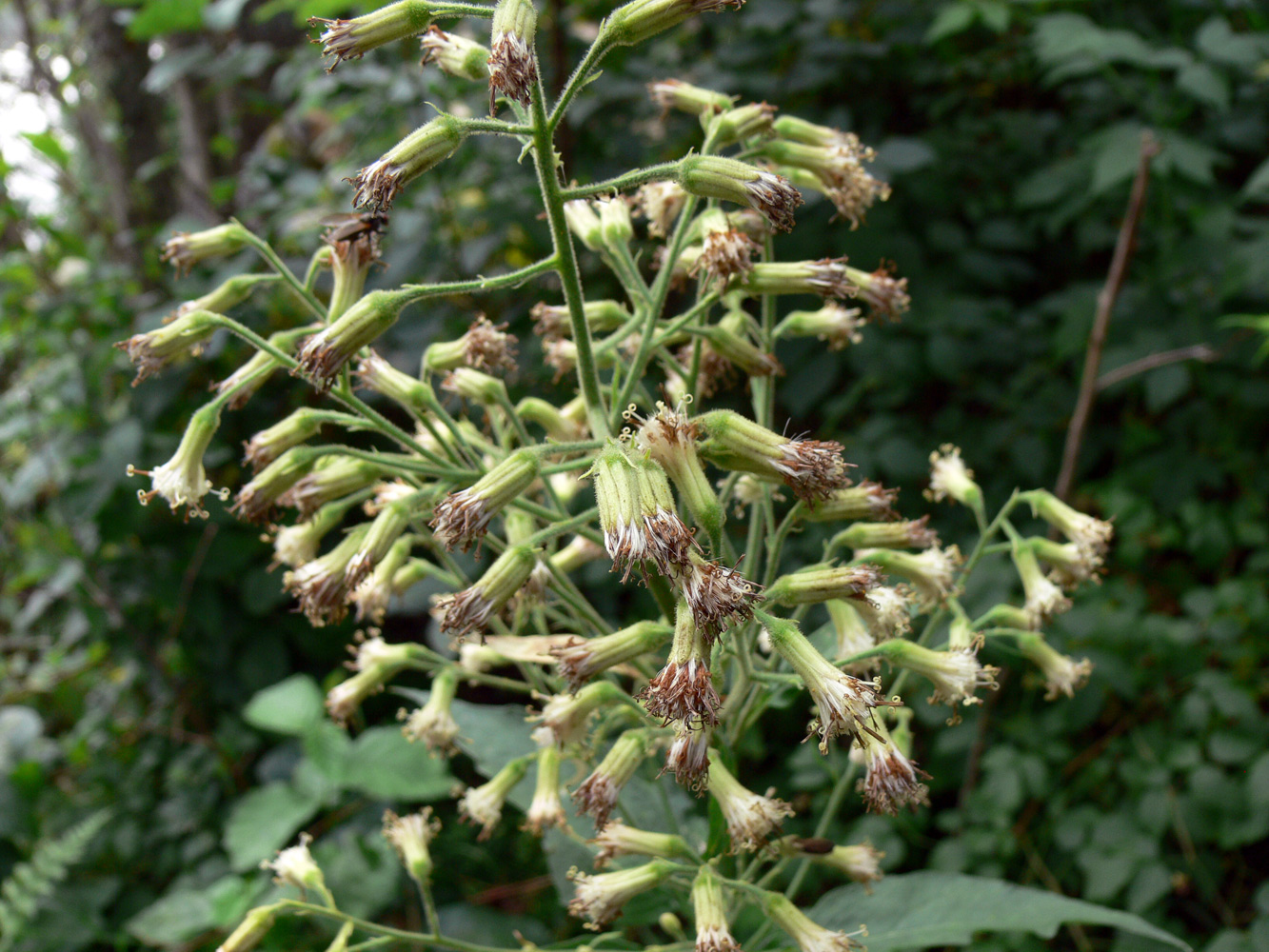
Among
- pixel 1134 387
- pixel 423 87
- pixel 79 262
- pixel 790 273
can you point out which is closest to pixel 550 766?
pixel 790 273

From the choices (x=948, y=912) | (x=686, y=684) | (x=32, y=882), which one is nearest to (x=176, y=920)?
(x=32, y=882)

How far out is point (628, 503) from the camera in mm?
836

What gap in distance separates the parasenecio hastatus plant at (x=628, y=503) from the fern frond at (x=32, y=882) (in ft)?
5.48

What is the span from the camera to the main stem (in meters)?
0.91

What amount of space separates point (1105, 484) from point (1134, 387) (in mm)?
392

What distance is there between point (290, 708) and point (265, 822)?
32cm

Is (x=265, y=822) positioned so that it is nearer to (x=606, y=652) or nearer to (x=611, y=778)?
(x=611, y=778)

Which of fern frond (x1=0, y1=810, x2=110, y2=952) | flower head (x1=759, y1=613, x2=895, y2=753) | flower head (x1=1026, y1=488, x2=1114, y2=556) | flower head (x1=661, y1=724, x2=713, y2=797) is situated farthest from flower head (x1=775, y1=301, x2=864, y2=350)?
fern frond (x1=0, y1=810, x2=110, y2=952)

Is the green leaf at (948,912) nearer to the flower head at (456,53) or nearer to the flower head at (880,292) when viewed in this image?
the flower head at (880,292)

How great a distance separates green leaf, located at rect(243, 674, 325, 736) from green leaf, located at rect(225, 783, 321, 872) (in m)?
0.20

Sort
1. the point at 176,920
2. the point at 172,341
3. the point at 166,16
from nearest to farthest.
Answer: the point at 172,341 < the point at 176,920 < the point at 166,16

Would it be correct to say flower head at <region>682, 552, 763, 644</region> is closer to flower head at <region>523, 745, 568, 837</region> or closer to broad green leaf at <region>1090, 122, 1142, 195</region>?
flower head at <region>523, 745, 568, 837</region>

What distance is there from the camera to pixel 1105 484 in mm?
3203

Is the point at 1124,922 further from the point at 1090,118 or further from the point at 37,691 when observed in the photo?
the point at 37,691
